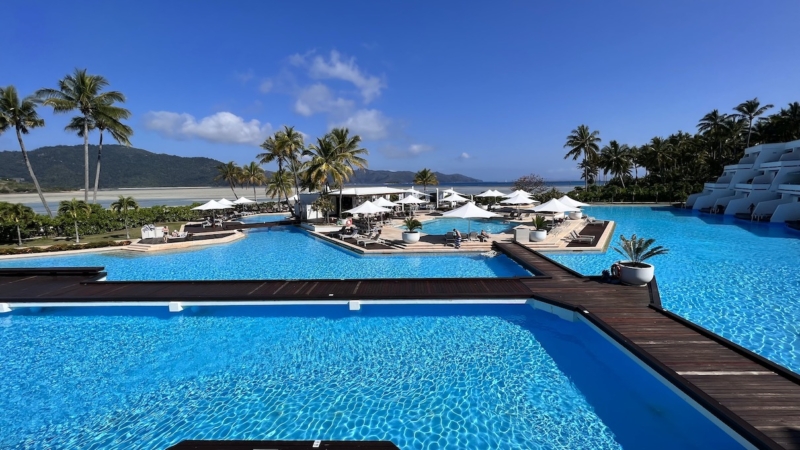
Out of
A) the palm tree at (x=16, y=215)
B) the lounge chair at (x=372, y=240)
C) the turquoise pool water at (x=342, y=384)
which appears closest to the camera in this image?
the turquoise pool water at (x=342, y=384)

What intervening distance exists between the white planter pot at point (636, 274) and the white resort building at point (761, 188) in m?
25.1

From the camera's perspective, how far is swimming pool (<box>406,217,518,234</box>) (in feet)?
83.2

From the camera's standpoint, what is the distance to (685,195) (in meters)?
42.1

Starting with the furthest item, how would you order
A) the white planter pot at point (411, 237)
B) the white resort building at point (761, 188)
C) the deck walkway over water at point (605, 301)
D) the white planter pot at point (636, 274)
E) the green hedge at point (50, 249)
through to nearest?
the white resort building at point (761, 188) → the white planter pot at point (411, 237) → the green hedge at point (50, 249) → the white planter pot at point (636, 274) → the deck walkway over water at point (605, 301)

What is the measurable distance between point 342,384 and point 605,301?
7.21 metres

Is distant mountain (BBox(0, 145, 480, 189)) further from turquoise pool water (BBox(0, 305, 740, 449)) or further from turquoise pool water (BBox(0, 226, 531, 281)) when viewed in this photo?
turquoise pool water (BBox(0, 305, 740, 449))

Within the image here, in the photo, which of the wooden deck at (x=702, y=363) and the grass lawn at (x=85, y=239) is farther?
the grass lawn at (x=85, y=239)

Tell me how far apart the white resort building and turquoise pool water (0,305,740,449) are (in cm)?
2983

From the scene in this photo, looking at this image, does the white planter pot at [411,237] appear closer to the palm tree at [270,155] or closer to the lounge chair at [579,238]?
the lounge chair at [579,238]

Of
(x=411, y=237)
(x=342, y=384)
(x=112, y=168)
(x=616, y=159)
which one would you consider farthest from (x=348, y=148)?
(x=112, y=168)

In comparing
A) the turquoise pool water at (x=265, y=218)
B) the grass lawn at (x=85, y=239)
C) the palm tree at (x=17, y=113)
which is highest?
the palm tree at (x=17, y=113)

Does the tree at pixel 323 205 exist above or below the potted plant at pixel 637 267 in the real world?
above

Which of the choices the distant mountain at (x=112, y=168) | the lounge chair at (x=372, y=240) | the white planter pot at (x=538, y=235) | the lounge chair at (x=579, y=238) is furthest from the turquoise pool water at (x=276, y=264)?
the distant mountain at (x=112, y=168)

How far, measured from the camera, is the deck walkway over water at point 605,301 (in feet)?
17.6
